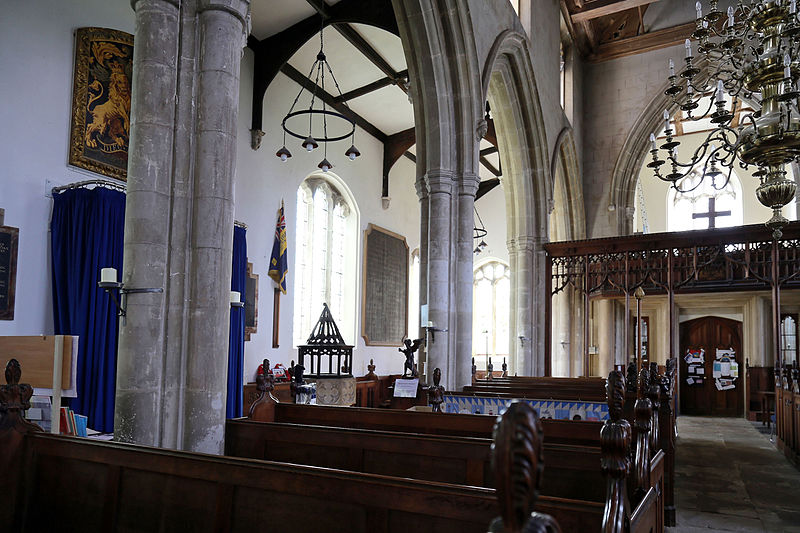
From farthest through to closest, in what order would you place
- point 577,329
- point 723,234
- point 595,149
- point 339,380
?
point 595,149 → point 577,329 → point 723,234 → point 339,380

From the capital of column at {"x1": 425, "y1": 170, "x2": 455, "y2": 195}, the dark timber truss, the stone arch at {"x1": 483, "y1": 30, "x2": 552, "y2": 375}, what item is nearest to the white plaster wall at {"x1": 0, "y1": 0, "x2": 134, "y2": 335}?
the dark timber truss

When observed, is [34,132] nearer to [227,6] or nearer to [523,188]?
[227,6]

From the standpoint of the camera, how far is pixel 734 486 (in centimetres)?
567

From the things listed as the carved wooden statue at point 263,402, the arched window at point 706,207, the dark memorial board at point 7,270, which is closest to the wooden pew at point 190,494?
the carved wooden statue at point 263,402

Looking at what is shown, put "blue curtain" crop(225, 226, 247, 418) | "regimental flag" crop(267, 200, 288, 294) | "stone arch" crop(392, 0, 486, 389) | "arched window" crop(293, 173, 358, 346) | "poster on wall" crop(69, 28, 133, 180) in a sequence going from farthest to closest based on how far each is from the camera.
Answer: "arched window" crop(293, 173, 358, 346) < "regimental flag" crop(267, 200, 288, 294) < "blue curtain" crop(225, 226, 247, 418) < "stone arch" crop(392, 0, 486, 389) < "poster on wall" crop(69, 28, 133, 180)

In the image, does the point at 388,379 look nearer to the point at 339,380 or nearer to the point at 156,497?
the point at 339,380

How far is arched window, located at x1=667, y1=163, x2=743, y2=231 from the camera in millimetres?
16109

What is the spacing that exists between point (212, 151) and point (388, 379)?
9.39 m

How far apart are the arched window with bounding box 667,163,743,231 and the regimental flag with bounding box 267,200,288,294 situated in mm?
11135

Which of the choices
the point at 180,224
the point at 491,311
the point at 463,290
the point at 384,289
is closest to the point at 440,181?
the point at 463,290

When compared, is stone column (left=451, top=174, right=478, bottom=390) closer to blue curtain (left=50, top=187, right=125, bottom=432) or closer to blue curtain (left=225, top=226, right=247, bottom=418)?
blue curtain (left=225, top=226, right=247, bottom=418)

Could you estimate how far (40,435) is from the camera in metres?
2.39

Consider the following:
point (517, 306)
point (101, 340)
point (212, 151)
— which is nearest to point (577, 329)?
point (517, 306)

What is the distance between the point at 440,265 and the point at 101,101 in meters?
3.97
